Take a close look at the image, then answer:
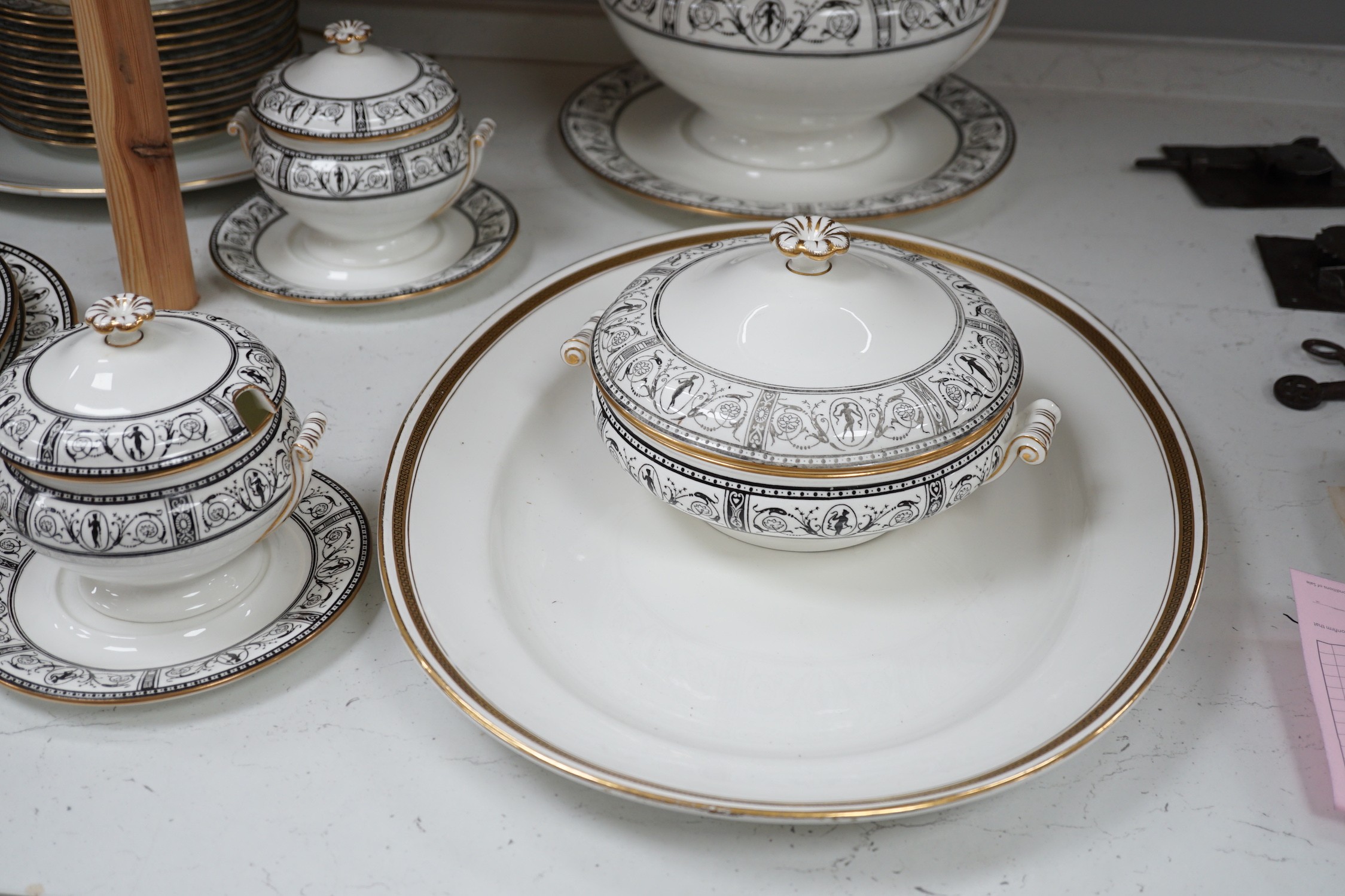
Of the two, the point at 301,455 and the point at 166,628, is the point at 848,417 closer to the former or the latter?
the point at 301,455

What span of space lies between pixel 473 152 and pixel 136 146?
0.28 m

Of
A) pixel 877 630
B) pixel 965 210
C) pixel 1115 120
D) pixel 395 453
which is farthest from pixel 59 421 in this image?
pixel 1115 120

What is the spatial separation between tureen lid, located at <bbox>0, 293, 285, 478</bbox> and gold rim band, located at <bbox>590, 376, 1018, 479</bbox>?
0.75ft

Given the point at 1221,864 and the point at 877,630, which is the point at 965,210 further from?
the point at 1221,864

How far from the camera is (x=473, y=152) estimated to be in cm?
103

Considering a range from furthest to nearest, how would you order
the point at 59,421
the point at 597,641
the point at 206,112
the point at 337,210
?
1. the point at 206,112
2. the point at 337,210
3. the point at 597,641
4. the point at 59,421

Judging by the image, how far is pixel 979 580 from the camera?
2.52 ft

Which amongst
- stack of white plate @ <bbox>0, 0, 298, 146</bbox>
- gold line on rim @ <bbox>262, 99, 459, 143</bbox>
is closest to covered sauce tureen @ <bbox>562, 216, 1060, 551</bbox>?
gold line on rim @ <bbox>262, 99, 459, 143</bbox>

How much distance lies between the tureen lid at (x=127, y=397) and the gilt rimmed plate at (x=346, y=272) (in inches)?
14.2

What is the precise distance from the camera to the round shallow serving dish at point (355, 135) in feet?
3.11

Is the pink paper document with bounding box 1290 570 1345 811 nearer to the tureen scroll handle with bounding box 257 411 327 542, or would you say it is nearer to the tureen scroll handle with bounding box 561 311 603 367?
the tureen scroll handle with bounding box 561 311 603 367

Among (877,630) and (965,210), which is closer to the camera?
Result: (877,630)

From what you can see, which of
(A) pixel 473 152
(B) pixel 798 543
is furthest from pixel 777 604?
(A) pixel 473 152

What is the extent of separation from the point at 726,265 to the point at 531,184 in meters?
0.57
